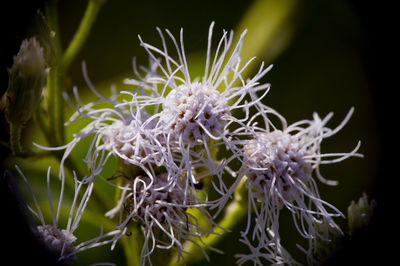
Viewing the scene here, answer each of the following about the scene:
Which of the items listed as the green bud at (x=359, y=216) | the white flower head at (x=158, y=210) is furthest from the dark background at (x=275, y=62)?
the white flower head at (x=158, y=210)

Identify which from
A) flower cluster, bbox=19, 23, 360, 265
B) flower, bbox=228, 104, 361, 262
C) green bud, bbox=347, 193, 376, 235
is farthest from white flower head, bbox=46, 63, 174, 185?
green bud, bbox=347, 193, 376, 235

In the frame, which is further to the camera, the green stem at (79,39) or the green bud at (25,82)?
the green stem at (79,39)

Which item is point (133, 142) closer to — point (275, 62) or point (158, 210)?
point (158, 210)

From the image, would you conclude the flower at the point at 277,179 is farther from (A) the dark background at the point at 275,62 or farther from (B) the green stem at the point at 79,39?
(B) the green stem at the point at 79,39

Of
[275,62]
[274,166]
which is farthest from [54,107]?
[275,62]

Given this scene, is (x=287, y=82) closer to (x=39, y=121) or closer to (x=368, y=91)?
(x=368, y=91)

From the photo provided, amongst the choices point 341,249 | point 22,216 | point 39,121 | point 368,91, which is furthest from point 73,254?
point 368,91
